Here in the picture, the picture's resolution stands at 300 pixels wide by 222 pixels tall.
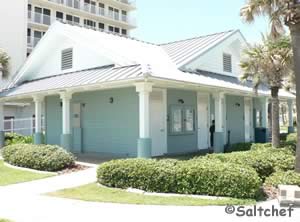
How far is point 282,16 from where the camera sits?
12.0 meters

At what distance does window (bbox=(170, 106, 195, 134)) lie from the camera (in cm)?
1820

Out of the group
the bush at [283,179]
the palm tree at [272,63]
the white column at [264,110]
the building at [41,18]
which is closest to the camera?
the bush at [283,179]

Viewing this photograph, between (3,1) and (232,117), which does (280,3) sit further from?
(3,1)

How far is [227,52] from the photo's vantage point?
2178cm

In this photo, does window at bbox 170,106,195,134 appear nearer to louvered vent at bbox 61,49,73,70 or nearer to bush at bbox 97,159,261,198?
louvered vent at bbox 61,49,73,70

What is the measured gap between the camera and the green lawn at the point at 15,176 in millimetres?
11625

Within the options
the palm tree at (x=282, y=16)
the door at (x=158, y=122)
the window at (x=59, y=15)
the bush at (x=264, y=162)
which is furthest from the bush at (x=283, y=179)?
the window at (x=59, y=15)

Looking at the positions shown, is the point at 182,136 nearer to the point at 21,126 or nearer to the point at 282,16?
the point at 282,16

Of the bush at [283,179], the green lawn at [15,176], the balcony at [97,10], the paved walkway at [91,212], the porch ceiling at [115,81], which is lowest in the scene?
the paved walkway at [91,212]

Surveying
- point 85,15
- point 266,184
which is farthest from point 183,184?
point 85,15

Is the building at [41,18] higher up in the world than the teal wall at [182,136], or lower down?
higher up

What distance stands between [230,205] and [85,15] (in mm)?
46688

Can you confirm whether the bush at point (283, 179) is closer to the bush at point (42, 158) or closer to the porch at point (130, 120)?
the porch at point (130, 120)

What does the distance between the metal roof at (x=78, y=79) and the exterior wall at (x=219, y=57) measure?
394cm
